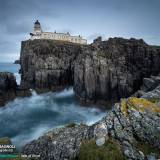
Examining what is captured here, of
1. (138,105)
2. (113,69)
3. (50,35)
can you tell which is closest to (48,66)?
(113,69)

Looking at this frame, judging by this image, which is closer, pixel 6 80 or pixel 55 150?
pixel 55 150

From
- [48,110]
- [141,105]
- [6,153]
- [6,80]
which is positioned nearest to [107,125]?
[141,105]

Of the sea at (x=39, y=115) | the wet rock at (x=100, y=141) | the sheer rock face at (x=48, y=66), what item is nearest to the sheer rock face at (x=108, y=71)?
the sheer rock face at (x=48, y=66)

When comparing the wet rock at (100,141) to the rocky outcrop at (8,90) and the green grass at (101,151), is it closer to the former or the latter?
the green grass at (101,151)

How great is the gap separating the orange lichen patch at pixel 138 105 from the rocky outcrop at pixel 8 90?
59.1 meters

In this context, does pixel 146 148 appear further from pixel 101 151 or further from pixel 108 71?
pixel 108 71

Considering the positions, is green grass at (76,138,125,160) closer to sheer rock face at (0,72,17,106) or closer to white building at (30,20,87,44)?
sheer rock face at (0,72,17,106)

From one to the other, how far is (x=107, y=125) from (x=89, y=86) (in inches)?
1980

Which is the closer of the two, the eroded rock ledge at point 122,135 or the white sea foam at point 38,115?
the eroded rock ledge at point 122,135

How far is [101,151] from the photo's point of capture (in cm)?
1386

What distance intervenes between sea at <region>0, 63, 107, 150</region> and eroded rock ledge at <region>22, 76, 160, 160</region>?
25359 mm

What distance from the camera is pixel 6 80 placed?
75.6 metres

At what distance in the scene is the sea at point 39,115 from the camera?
47.5 meters

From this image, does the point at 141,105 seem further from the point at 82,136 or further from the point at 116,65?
the point at 116,65
